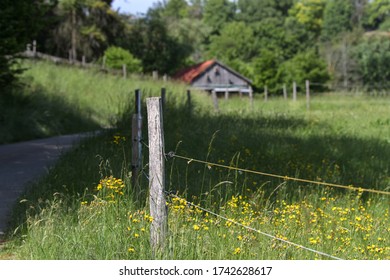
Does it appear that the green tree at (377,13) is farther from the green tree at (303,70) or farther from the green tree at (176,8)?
the green tree at (303,70)

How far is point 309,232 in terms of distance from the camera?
5773 millimetres

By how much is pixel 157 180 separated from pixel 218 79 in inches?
2703

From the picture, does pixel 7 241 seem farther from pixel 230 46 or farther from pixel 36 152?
pixel 230 46

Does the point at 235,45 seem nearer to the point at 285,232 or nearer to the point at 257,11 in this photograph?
the point at 257,11

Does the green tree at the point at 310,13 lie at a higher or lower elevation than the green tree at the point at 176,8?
lower

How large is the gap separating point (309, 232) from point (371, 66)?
263 feet

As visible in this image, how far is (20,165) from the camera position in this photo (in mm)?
12492

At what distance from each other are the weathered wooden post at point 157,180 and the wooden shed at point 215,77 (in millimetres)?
63325

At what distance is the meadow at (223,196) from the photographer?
5.46 meters

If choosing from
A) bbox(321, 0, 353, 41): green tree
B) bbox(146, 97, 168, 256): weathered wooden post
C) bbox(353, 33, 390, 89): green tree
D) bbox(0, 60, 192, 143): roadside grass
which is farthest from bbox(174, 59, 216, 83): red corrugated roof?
bbox(146, 97, 168, 256): weathered wooden post

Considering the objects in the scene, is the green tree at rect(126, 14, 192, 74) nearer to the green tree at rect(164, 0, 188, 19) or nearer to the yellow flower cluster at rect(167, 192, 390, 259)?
the yellow flower cluster at rect(167, 192, 390, 259)

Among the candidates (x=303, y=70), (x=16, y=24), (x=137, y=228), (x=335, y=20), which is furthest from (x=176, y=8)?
(x=137, y=228)

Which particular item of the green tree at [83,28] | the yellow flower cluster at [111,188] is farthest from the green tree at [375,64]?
the yellow flower cluster at [111,188]

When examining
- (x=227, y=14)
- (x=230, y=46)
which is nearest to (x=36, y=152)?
(x=230, y=46)
